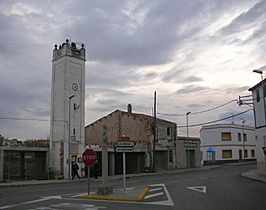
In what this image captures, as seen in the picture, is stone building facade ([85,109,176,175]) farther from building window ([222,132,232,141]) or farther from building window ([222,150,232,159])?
building window ([222,132,232,141])

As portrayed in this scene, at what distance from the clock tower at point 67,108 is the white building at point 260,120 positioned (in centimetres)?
1588

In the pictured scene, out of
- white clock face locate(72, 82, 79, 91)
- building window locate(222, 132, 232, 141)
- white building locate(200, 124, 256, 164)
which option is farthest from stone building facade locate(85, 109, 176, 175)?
building window locate(222, 132, 232, 141)

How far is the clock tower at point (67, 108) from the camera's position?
110 ft

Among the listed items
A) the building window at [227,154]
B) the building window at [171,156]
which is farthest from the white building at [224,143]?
the building window at [171,156]

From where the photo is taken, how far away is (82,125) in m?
35.2

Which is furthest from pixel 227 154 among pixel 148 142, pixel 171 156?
pixel 148 142

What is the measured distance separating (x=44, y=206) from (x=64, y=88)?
2179 cm

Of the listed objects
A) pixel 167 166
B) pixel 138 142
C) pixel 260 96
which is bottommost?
pixel 167 166

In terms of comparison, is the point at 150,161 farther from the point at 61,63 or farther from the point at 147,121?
the point at 61,63

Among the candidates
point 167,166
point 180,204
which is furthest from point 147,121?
point 180,204

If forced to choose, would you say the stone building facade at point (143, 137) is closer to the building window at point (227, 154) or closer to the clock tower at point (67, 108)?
the clock tower at point (67, 108)

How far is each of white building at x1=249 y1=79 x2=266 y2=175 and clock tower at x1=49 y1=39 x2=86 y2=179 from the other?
52.1ft

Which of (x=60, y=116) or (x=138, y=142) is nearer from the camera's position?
(x=60, y=116)

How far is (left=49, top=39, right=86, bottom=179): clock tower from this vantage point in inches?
1316
